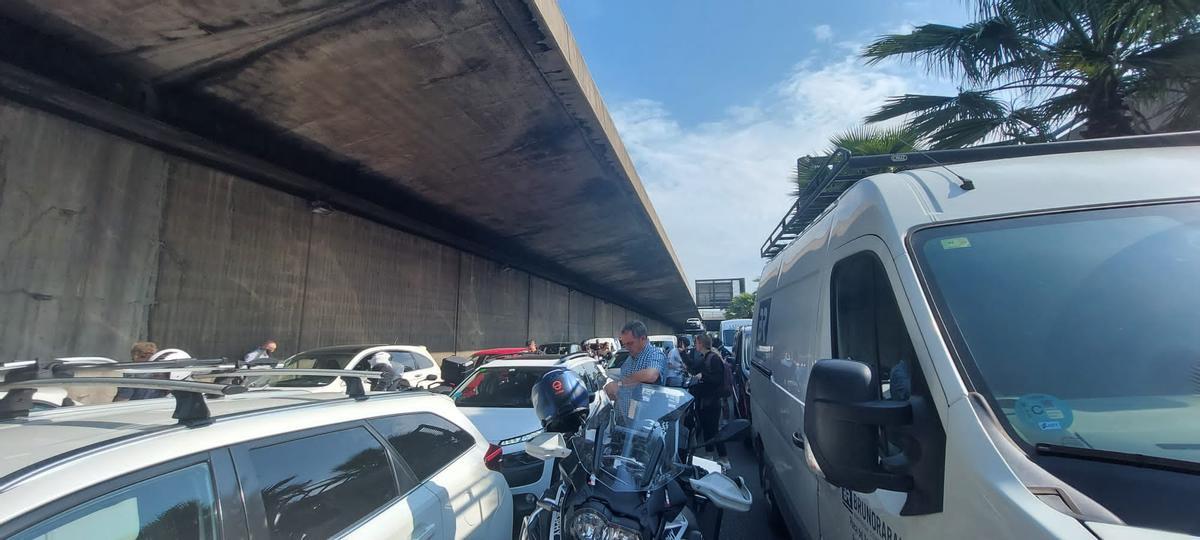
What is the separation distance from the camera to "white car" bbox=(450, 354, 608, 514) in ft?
17.6

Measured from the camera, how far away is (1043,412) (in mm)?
1692

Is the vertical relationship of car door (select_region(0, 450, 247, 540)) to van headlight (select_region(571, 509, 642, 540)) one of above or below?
above

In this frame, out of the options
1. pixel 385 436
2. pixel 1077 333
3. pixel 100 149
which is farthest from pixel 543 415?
pixel 100 149

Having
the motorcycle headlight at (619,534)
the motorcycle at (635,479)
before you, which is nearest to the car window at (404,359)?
the motorcycle at (635,479)

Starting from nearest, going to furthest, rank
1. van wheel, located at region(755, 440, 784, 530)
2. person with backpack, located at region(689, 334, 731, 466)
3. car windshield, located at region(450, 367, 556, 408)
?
van wheel, located at region(755, 440, 784, 530)
car windshield, located at region(450, 367, 556, 408)
person with backpack, located at region(689, 334, 731, 466)

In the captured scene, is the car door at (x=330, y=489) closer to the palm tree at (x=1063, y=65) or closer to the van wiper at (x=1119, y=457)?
the van wiper at (x=1119, y=457)

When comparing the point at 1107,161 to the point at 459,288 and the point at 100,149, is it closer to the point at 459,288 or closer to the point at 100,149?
the point at 100,149

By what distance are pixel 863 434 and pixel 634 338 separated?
2.27 meters

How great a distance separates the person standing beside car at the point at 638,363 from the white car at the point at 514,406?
77 centimetres

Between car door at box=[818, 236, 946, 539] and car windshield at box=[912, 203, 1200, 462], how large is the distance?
207 millimetres

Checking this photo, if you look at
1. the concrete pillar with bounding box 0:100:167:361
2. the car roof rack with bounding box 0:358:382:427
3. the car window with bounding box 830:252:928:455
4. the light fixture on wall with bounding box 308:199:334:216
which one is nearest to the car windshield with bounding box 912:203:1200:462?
the car window with bounding box 830:252:928:455

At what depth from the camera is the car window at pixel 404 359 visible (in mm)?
10727

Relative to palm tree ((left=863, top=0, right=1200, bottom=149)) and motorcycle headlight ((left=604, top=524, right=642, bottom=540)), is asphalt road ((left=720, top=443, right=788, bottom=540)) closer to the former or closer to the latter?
motorcycle headlight ((left=604, top=524, right=642, bottom=540))

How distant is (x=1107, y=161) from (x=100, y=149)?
1129cm
